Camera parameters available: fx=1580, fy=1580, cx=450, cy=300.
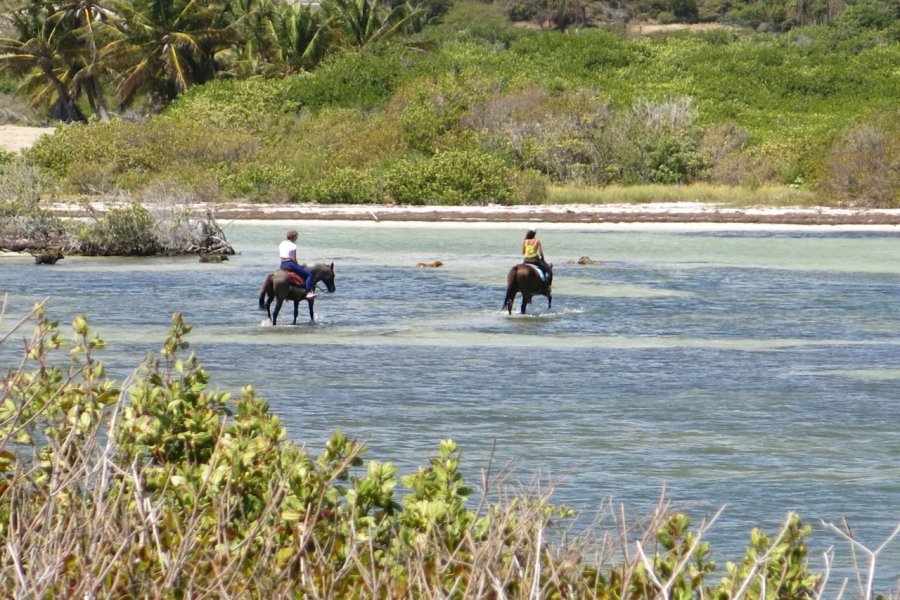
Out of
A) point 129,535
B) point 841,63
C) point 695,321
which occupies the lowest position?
point 695,321

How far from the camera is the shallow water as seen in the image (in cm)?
1138

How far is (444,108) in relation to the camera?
2251 inches

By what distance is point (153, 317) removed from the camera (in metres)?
22.8

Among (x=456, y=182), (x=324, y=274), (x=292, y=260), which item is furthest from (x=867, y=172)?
(x=292, y=260)

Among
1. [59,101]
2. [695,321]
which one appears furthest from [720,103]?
[695,321]

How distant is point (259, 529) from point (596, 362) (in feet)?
46.3

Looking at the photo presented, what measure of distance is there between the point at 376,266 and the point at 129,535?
28066 mm

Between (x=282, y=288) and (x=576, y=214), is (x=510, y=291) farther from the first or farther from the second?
(x=576, y=214)

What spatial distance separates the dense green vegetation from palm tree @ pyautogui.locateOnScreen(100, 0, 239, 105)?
107mm

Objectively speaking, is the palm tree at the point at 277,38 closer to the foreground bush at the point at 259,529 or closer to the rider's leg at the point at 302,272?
the rider's leg at the point at 302,272

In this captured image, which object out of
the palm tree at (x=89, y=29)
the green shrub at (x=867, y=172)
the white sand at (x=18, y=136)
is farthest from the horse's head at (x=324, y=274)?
the white sand at (x=18, y=136)

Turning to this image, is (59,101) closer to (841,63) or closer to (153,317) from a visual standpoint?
(841,63)

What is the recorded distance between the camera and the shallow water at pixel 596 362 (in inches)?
448

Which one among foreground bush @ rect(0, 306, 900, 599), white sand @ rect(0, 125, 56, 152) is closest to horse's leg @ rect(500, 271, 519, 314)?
foreground bush @ rect(0, 306, 900, 599)
